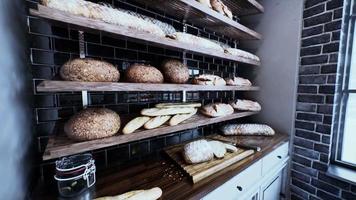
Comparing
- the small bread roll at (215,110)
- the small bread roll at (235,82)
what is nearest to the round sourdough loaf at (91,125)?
the small bread roll at (215,110)

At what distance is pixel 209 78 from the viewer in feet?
4.14

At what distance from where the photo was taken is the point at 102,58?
1.04 m

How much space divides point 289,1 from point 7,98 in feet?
6.96

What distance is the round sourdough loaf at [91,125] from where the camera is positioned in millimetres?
731

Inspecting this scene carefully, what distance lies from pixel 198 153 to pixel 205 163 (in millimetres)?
76

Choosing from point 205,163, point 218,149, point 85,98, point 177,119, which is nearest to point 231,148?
point 218,149

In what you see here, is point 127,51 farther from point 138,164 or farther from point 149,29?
point 138,164

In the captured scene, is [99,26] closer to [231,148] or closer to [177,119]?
[177,119]

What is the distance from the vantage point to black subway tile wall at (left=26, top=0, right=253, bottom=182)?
875 mm

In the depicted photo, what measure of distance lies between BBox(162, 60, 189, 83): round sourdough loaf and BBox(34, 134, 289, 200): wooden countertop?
55 centimetres

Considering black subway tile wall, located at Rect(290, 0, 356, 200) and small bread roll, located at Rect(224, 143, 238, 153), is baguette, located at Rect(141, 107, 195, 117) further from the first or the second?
black subway tile wall, located at Rect(290, 0, 356, 200)

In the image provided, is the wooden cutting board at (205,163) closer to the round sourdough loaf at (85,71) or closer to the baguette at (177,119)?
the baguette at (177,119)

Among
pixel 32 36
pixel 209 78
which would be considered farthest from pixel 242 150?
pixel 32 36

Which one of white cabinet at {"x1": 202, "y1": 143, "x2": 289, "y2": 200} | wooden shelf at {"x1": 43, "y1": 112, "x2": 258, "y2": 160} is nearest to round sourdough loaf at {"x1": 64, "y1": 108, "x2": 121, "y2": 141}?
wooden shelf at {"x1": 43, "y1": 112, "x2": 258, "y2": 160}
